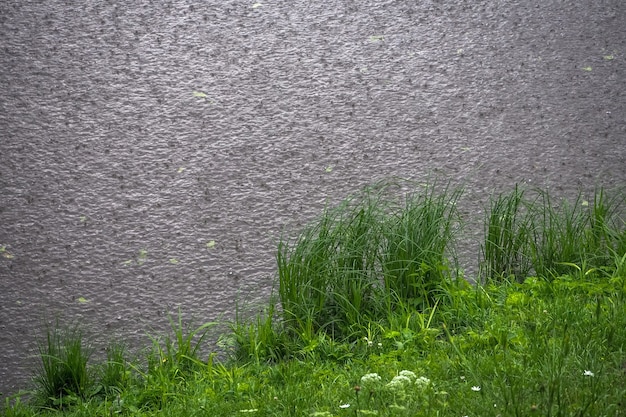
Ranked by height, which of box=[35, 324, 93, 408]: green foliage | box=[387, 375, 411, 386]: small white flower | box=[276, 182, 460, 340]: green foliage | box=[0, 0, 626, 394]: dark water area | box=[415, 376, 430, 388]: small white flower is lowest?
box=[35, 324, 93, 408]: green foliage

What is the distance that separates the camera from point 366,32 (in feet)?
12.7

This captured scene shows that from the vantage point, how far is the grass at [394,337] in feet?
6.41

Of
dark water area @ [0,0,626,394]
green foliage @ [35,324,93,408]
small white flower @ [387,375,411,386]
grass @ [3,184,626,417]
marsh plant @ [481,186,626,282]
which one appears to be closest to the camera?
small white flower @ [387,375,411,386]

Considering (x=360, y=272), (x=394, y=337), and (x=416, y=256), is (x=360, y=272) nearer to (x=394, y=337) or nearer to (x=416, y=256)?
(x=416, y=256)

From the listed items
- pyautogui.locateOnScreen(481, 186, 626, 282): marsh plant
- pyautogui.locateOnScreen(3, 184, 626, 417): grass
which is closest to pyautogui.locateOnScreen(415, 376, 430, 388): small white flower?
pyautogui.locateOnScreen(3, 184, 626, 417): grass

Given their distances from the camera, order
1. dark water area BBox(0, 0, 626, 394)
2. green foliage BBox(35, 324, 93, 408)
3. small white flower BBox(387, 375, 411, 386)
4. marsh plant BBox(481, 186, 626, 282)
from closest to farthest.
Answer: small white flower BBox(387, 375, 411, 386), green foliage BBox(35, 324, 93, 408), marsh plant BBox(481, 186, 626, 282), dark water area BBox(0, 0, 626, 394)

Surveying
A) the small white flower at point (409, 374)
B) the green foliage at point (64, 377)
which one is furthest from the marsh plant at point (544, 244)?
the green foliage at point (64, 377)

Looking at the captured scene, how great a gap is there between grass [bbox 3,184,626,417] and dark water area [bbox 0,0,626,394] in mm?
300

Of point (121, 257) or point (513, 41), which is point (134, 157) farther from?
point (513, 41)

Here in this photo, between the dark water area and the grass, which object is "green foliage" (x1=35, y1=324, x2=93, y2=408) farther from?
the dark water area

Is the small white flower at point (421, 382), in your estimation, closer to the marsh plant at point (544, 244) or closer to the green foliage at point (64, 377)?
the marsh plant at point (544, 244)

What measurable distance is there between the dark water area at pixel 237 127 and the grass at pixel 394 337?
0.30 m

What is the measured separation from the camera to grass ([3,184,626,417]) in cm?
195

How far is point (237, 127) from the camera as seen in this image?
355 centimetres
